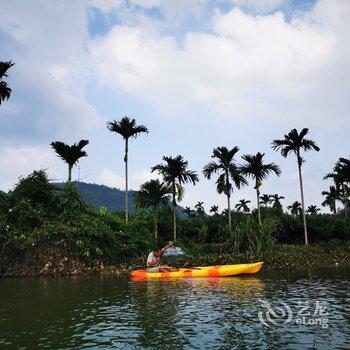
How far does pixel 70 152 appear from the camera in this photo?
1672 inches

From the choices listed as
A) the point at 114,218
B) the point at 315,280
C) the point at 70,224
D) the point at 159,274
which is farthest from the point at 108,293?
the point at 114,218

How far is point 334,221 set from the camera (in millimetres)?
56281

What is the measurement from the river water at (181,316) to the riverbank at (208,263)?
922 centimetres

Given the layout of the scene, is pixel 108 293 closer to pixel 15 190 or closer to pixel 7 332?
pixel 7 332

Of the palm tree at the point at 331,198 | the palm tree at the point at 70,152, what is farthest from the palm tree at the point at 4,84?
the palm tree at the point at 331,198

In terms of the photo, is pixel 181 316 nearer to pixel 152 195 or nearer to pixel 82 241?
pixel 82 241

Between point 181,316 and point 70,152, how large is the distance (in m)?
30.0

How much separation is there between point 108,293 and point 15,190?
826 inches

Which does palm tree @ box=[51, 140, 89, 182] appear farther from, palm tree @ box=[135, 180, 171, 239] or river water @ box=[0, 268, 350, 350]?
river water @ box=[0, 268, 350, 350]

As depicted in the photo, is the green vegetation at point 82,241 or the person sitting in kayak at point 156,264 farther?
the green vegetation at point 82,241

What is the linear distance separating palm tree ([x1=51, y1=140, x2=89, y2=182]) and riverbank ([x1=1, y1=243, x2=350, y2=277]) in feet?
34.1

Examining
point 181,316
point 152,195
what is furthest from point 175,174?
point 181,316

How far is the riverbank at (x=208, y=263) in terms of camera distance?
34.4m

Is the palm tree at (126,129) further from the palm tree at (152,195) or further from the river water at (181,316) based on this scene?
the river water at (181,316)
